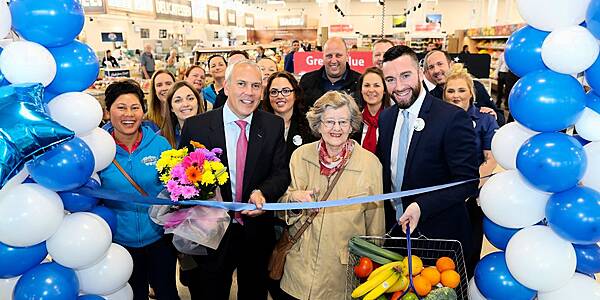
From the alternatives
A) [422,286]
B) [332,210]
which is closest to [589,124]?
[422,286]

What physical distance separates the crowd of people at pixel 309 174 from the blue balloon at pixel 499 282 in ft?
1.11

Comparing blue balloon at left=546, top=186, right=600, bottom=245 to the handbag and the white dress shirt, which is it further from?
the handbag

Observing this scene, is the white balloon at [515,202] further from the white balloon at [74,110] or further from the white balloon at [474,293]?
the white balloon at [74,110]

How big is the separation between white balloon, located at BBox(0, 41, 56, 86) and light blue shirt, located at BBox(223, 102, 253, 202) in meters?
1.02

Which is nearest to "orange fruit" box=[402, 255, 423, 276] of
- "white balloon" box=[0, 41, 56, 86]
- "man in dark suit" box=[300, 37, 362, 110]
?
"white balloon" box=[0, 41, 56, 86]

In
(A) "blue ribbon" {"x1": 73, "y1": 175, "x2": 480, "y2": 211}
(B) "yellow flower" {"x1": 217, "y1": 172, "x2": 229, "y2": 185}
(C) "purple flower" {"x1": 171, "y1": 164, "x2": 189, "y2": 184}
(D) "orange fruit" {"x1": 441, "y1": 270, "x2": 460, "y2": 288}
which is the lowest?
(D) "orange fruit" {"x1": 441, "y1": 270, "x2": 460, "y2": 288}

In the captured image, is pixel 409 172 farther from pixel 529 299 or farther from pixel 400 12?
pixel 400 12

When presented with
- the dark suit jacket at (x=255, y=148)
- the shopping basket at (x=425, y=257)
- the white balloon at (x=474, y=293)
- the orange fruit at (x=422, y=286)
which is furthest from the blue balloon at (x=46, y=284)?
the white balloon at (x=474, y=293)

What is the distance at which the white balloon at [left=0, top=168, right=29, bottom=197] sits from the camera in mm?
1805

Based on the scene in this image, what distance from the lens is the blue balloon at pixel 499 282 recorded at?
1927mm

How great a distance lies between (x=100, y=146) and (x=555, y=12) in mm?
2043

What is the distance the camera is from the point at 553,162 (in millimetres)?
1665

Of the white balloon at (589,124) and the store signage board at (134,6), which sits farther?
the store signage board at (134,6)

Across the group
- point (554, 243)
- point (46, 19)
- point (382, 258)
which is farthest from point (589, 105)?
point (46, 19)
